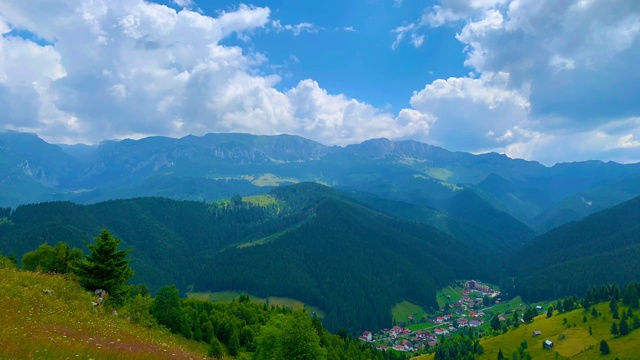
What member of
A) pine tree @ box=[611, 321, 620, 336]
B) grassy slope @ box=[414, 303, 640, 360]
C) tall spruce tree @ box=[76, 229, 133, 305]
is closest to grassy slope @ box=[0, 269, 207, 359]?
tall spruce tree @ box=[76, 229, 133, 305]

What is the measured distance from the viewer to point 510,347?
16862 cm

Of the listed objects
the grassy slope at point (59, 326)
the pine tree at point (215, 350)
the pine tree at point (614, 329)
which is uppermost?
the grassy slope at point (59, 326)

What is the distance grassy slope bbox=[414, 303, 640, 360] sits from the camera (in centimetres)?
14612

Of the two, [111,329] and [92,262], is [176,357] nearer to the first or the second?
[111,329]

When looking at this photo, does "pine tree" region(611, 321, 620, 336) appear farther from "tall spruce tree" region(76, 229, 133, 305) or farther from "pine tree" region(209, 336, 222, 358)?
"tall spruce tree" region(76, 229, 133, 305)

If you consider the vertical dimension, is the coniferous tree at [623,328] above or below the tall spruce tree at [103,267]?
below

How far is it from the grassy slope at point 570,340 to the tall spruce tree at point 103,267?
154m

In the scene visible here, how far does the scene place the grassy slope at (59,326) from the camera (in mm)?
22484

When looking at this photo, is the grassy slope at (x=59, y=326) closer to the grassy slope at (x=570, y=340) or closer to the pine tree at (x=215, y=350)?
the pine tree at (x=215, y=350)

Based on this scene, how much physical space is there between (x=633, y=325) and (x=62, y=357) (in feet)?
651

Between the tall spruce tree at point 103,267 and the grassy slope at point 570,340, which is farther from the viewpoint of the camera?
the grassy slope at point 570,340

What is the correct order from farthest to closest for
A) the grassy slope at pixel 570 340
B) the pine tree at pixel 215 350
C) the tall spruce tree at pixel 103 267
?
the grassy slope at pixel 570 340
the pine tree at pixel 215 350
the tall spruce tree at pixel 103 267

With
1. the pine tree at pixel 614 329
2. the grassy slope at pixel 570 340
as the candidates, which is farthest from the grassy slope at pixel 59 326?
the pine tree at pixel 614 329

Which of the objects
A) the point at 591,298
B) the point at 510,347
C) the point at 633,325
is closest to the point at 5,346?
the point at 510,347
